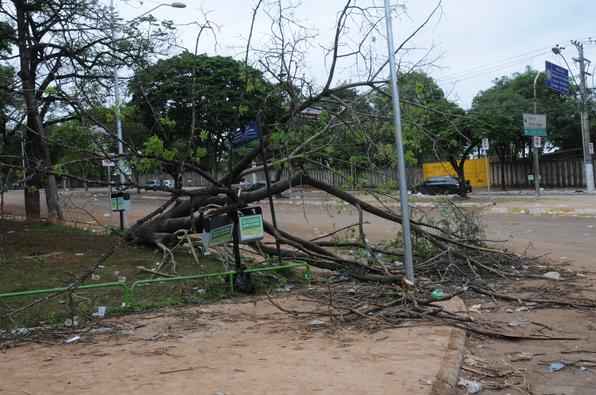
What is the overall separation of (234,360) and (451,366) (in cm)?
176

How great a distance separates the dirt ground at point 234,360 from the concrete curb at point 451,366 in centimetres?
2

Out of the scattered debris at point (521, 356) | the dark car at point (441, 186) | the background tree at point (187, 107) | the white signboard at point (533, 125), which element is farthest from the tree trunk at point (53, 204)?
the dark car at point (441, 186)

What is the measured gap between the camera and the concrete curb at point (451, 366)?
3.93 m

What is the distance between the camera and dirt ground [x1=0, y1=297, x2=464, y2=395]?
406cm

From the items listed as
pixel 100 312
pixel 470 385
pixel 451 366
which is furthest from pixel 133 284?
pixel 470 385

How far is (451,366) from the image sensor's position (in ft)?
14.2

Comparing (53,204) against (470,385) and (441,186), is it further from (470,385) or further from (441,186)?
(441,186)

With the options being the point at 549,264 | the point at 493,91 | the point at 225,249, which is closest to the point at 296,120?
the point at 225,249

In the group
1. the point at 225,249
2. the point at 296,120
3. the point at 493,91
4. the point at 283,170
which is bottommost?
the point at 225,249

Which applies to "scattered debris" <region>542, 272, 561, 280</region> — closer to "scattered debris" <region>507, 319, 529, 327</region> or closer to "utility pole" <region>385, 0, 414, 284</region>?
"scattered debris" <region>507, 319, 529, 327</region>

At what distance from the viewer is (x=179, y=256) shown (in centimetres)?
999

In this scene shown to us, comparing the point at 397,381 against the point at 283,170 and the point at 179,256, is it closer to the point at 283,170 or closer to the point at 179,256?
the point at 283,170

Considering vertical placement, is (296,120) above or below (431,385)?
above

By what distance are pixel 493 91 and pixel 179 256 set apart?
113 feet
